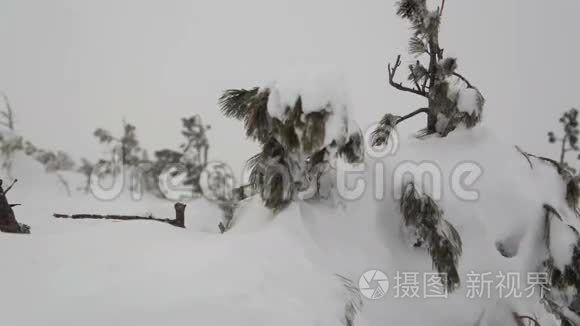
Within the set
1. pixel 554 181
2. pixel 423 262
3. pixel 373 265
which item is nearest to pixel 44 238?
pixel 373 265

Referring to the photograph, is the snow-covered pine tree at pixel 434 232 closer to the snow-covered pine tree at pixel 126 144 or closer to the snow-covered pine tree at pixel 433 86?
the snow-covered pine tree at pixel 433 86

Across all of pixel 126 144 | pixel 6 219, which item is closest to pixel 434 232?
pixel 6 219

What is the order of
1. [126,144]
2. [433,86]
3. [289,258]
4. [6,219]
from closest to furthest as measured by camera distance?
[289,258] → [6,219] → [433,86] → [126,144]

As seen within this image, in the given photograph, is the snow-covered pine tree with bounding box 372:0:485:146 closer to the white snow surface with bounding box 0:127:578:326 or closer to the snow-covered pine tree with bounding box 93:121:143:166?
the white snow surface with bounding box 0:127:578:326

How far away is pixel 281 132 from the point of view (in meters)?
2.37

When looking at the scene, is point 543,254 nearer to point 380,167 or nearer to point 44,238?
point 380,167

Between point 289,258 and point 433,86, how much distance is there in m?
2.72

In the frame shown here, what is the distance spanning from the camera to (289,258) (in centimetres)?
193

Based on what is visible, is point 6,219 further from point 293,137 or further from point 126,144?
point 126,144

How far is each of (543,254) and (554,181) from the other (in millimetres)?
843

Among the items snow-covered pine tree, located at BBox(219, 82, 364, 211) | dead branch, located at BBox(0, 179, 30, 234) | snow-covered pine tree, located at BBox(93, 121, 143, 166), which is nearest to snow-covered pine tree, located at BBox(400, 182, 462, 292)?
snow-covered pine tree, located at BBox(219, 82, 364, 211)

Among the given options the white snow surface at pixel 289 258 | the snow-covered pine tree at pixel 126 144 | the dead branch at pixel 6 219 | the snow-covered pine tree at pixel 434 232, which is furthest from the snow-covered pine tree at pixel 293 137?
the snow-covered pine tree at pixel 126 144

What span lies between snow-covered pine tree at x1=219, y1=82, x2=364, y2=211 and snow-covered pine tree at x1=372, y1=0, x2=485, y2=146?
131 cm

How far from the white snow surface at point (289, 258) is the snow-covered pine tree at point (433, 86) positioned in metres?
0.24
